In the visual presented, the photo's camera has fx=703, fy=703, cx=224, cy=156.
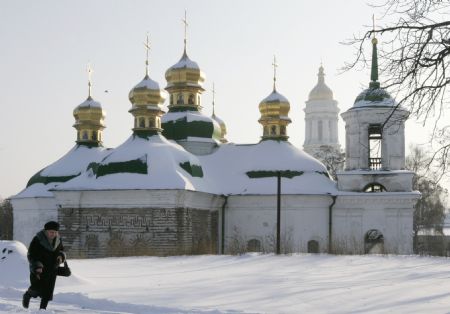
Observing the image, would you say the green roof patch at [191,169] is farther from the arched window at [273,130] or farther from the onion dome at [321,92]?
the onion dome at [321,92]

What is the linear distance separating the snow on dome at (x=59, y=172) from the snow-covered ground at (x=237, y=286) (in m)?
14.4

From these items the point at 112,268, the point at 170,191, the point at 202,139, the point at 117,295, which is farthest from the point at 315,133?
the point at 117,295

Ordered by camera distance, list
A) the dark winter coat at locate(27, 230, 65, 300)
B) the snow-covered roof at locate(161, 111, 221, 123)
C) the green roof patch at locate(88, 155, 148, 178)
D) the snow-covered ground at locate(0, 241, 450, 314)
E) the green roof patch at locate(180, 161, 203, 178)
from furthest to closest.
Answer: the snow-covered roof at locate(161, 111, 221, 123) → the green roof patch at locate(180, 161, 203, 178) → the green roof patch at locate(88, 155, 148, 178) → the snow-covered ground at locate(0, 241, 450, 314) → the dark winter coat at locate(27, 230, 65, 300)

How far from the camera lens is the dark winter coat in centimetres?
894

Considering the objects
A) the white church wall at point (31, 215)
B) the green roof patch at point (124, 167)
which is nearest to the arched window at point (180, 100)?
the white church wall at point (31, 215)

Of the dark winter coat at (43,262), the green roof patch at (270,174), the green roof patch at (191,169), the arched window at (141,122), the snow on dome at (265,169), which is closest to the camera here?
the dark winter coat at (43,262)

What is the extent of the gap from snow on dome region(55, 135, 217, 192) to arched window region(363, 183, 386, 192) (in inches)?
254

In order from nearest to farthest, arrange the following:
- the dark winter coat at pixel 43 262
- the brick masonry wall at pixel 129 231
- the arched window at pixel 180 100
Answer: the dark winter coat at pixel 43 262 < the brick masonry wall at pixel 129 231 < the arched window at pixel 180 100

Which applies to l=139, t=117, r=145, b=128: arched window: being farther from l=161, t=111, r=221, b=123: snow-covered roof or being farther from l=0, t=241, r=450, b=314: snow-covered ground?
l=0, t=241, r=450, b=314: snow-covered ground

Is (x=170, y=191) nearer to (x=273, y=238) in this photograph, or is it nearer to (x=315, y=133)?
(x=273, y=238)

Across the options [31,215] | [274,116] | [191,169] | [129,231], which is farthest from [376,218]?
[31,215]

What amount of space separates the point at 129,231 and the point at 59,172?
26.0 feet

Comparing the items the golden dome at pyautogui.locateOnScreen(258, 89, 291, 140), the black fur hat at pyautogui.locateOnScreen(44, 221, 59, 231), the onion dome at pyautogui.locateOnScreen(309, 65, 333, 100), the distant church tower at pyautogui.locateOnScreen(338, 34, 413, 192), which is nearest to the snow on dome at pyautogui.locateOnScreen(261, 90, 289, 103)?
the golden dome at pyautogui.locateOnScreen(258, 89, 291, 140)

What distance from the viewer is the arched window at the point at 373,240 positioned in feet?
92.9
